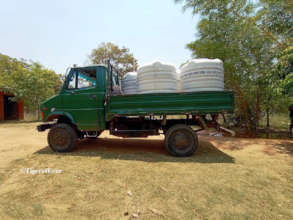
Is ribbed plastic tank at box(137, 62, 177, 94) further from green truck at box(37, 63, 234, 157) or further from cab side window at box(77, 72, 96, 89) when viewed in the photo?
cab side window at box(77, 72, 96, 89)

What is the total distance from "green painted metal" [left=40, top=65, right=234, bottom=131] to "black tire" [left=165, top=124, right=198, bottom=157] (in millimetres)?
479

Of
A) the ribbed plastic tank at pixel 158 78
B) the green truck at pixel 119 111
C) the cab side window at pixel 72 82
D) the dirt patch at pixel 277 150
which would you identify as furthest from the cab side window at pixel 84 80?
the dirt patch at pixel 277 150

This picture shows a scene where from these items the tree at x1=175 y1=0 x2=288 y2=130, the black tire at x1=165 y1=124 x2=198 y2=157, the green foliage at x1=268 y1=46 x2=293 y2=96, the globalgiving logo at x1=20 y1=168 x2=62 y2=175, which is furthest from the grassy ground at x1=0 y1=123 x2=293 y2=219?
the tree at x1=175 y1=0 x2=288 y2=130

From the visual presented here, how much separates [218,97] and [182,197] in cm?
241

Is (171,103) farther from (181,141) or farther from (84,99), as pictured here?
(84,99)

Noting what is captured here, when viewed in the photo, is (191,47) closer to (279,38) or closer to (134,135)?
(279,38)

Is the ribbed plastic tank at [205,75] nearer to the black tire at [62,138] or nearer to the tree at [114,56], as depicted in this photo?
the black tire at [62,138]

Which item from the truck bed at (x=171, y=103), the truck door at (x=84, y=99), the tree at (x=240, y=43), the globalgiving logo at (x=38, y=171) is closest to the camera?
the globalgiving logo at (x=38, y=171)

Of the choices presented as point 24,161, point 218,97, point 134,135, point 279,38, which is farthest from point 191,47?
point 24,161

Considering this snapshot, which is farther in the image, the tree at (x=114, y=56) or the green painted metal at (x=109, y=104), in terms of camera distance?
the tree at (x=114, y=56)

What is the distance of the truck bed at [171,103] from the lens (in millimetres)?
3471

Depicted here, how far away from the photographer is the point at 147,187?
2.31 meters

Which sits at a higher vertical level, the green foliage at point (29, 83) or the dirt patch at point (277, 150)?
the green foliage at point (29, 83)

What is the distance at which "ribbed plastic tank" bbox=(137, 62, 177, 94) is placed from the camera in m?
3.57
